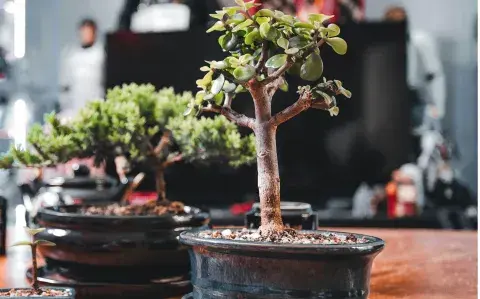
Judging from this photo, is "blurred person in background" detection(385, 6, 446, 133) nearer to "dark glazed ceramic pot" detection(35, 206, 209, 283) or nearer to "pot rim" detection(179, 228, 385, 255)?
"dark glazed ceramic pot" detection(35, 206, 209, 283)

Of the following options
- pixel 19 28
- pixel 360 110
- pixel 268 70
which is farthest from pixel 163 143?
pixel 19 28

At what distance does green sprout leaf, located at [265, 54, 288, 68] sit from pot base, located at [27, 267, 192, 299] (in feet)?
1.42

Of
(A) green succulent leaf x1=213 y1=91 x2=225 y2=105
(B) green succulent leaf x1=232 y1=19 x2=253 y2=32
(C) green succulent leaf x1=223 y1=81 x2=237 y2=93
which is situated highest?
(B) green succulent leaf x1=232 y1=19 x2=253 y2=32

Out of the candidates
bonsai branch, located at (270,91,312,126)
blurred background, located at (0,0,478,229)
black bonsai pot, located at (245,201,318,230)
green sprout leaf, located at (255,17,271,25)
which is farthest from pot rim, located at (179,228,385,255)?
blurred background, located at (0,0,478,229)

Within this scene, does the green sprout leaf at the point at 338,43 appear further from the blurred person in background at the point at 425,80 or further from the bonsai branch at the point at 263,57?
the blurred person in background at the point at 425,80

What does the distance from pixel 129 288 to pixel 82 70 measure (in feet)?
14.2

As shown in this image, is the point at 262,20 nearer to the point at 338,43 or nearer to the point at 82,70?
the point at 338,43

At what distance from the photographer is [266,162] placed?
819 millimetres

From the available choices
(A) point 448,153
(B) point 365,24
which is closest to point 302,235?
(B) point 365,24

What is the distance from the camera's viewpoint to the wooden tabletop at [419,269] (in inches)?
42.7

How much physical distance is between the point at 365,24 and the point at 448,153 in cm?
111

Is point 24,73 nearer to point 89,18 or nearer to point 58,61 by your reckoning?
point 58,61

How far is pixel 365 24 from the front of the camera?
4.20 metres

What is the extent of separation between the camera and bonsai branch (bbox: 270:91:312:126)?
79 centimetres
